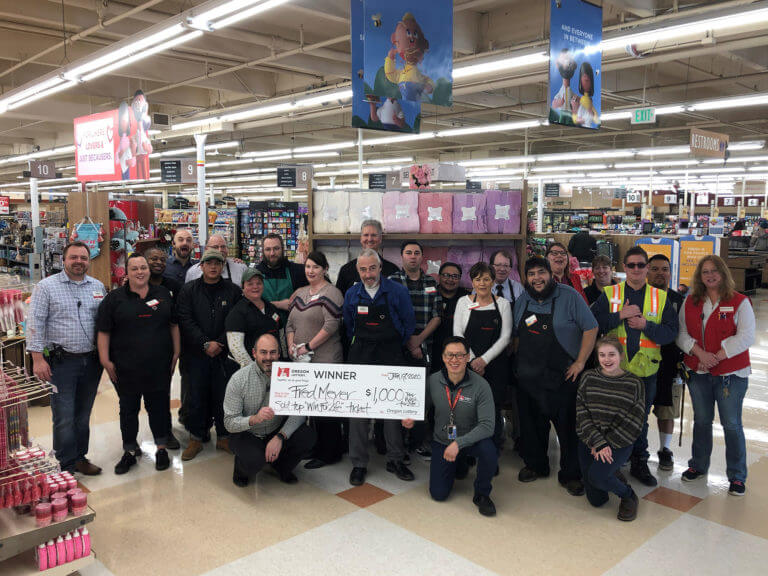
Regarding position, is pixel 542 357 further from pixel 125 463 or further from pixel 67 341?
pixel 67 341

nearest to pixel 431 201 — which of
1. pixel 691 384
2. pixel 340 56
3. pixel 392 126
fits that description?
pixel 392 126

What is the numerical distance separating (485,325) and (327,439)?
138cm

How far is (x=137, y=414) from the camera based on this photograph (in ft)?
13.7

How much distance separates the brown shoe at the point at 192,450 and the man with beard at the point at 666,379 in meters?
3.24

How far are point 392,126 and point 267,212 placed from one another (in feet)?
25.1

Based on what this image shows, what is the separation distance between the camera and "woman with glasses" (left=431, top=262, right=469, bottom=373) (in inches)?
166

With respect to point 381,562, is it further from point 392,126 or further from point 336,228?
point 392,126

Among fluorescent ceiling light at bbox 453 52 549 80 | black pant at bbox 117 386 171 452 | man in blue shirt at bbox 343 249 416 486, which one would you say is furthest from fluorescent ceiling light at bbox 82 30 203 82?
black pant at bbox 117 386 171 452

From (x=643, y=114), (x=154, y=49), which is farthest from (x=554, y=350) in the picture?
(x=643, y=114)

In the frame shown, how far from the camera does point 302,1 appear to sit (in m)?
6.96

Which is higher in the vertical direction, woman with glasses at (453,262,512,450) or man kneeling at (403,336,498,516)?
woman with glasses at (453,262,512,450)

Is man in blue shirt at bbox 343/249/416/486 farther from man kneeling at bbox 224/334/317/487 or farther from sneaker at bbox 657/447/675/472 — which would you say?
sneaker at bbox 657/447/675/472

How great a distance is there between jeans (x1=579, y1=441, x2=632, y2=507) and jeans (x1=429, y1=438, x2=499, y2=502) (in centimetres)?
55

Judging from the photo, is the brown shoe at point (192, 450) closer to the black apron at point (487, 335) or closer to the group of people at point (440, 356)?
the group of people at point (440, 356)
